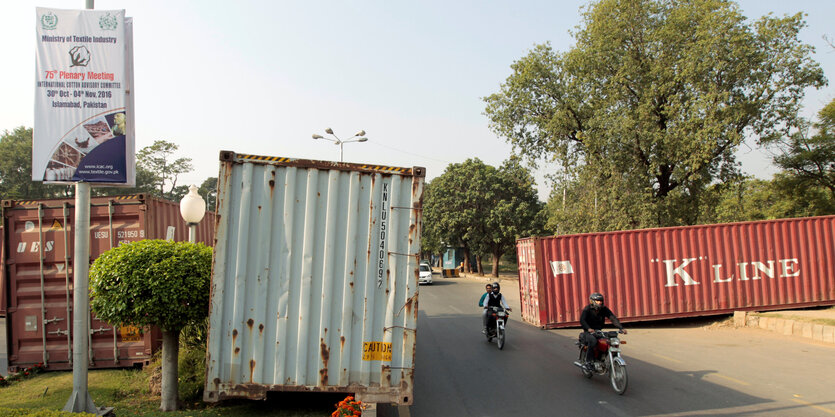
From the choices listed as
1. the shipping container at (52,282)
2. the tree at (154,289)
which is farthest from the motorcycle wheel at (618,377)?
the shipping container at (52,282)

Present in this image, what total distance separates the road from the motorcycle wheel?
115 millimetres

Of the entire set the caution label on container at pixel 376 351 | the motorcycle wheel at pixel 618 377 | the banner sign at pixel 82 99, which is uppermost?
the banner sign at pixel 82 99

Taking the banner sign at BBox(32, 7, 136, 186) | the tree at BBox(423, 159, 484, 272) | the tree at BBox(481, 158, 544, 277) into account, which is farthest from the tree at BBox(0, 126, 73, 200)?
the banner sign at BBox(32, 7, 136, 186)

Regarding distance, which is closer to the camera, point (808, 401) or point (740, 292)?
point (808, 401)

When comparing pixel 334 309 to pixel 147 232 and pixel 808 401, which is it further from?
pixel 808 401

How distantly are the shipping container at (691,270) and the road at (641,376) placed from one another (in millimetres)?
835

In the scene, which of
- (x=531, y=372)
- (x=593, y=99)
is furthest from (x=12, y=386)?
(x=593, y=99)

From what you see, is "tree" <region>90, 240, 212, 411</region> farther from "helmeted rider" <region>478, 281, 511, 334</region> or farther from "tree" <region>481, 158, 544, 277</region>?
"tree" <region>481, 158, 544, 277</region>

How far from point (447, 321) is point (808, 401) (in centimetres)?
1042

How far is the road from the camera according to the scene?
667cm

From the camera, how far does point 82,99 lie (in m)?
6.08

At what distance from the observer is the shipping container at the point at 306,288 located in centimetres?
522

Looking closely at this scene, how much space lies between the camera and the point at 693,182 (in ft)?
75.9

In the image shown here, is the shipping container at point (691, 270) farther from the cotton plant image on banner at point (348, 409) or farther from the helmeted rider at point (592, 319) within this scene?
the cotton plant image on banner at point (348, 409)
